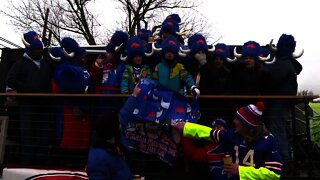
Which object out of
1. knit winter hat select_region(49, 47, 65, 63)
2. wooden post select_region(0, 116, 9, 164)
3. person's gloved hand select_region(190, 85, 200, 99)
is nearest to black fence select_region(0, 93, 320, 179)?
wooden post select_region(0, 116, 9, 164)

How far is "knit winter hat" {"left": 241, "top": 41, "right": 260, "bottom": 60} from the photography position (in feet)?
17.6

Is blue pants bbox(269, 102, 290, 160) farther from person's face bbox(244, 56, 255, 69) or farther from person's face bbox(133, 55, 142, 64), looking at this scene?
person's face bbox(133, 55, 142, 64)

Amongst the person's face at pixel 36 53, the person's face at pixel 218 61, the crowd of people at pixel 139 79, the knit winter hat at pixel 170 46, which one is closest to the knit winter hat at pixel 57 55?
the crowd of people at pixel 139 79

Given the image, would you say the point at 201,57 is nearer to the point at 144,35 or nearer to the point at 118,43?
the point at 118,43

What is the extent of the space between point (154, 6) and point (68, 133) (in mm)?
22591

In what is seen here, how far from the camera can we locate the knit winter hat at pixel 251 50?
17.6 feet

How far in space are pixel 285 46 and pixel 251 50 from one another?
455 mm

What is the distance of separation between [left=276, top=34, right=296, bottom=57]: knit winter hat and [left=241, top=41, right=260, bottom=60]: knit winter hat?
11.4 inches

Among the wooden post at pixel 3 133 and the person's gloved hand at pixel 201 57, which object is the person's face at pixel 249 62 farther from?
the wooden post at pixel 3 133

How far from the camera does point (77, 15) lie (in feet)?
88.2

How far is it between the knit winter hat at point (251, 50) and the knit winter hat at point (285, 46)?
0.95 ft

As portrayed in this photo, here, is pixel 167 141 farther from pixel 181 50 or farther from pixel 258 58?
pixel 258 58

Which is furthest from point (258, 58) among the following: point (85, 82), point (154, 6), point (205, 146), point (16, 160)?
point (154, 6)

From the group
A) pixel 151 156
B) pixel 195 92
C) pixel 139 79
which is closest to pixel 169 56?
pixel 139 79
